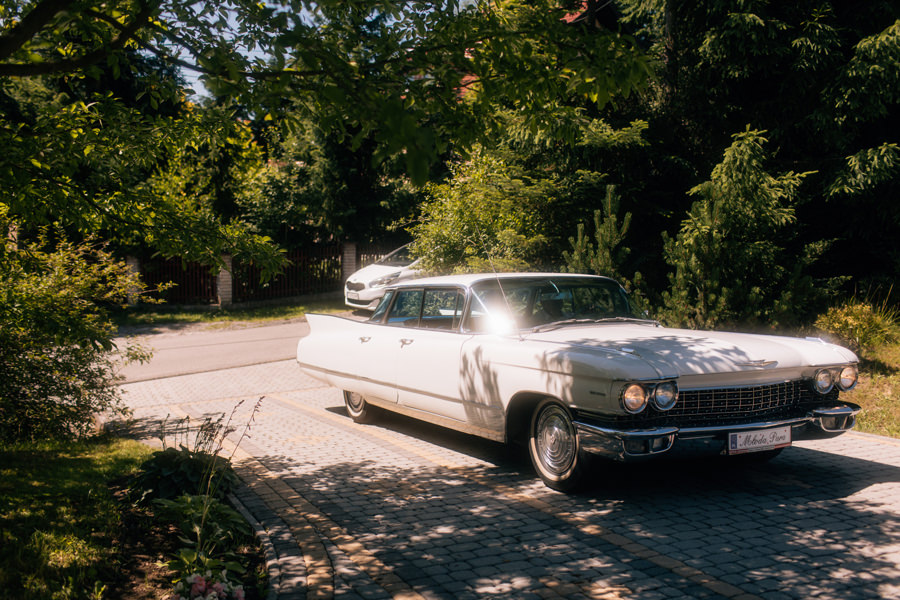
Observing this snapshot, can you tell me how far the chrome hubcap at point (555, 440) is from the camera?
5586 millimetres

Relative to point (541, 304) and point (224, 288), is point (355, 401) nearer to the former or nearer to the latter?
point (541, 304)

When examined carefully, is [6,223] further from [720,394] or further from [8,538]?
[720,394]

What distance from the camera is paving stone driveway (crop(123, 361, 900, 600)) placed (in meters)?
4.08

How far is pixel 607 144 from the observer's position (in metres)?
12.3

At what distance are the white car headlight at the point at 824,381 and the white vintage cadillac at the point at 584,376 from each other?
1cm

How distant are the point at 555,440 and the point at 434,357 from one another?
63.7 inches

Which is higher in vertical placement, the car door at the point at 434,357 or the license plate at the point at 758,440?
the car door at the point at 434,357

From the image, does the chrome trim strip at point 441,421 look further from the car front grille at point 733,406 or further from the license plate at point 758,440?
the license plate at point 758,440

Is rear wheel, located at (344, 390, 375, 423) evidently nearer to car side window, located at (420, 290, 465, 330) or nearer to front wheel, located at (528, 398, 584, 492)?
car side window, located at (420, 290, 465, 330)

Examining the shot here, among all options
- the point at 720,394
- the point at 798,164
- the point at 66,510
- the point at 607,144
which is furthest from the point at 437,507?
the point at 798,164

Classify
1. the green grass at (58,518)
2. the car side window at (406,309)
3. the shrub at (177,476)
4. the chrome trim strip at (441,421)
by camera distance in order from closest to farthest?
the green grass at (58,518) < the shrub at (177,476) < the chrome trim strip at (441,421) < the car side window at (406,309)

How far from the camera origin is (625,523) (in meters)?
5.05

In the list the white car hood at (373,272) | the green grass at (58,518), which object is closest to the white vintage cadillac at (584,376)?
the green grass at (58,518)

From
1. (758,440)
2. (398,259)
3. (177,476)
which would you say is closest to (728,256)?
(758,440)
